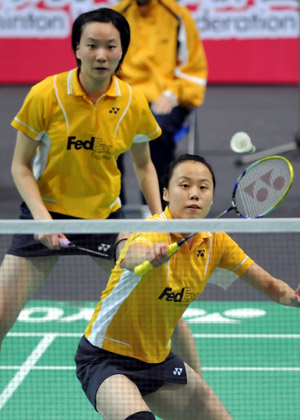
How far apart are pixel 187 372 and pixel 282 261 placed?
3.08 m

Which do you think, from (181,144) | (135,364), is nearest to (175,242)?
(135,364)

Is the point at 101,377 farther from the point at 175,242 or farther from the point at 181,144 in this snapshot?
the point at 181,144

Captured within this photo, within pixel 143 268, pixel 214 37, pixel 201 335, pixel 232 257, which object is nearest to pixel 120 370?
pixel 143 268

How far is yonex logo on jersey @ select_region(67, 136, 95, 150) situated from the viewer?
4051 millimetres

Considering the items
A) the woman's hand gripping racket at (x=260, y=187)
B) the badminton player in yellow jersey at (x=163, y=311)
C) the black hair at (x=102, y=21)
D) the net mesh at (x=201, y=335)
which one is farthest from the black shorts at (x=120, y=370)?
the black hair at (x=102, y=21)

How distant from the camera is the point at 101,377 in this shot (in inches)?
133

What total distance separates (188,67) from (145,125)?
2.71 meters

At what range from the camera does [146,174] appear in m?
4.34

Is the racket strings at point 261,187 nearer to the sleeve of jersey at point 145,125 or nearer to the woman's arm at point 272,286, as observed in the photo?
the woman's arm at point 272,286

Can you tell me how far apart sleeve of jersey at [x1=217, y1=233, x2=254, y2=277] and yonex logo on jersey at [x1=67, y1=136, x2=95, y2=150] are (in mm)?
811

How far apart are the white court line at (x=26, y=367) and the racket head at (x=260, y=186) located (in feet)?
5.59

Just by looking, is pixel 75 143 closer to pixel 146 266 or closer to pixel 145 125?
pixel 145 125

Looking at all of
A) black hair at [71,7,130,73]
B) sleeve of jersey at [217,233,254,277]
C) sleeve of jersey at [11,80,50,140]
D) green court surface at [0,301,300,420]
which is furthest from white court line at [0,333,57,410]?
black hair at [71,7,130,73]

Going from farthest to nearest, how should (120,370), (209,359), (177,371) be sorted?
1. (209,359)
2. (177,371)
3. (120,370)
